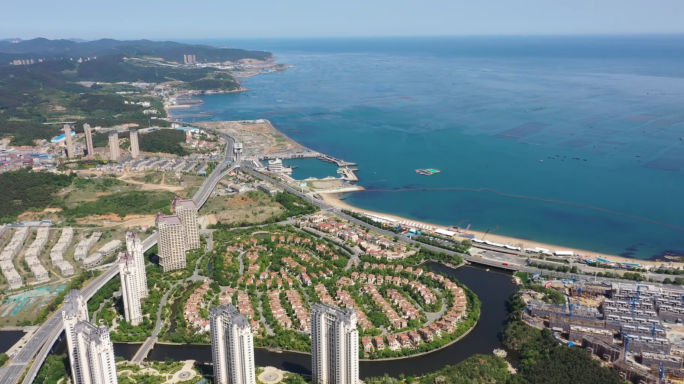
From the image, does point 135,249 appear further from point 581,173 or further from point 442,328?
point 581,173

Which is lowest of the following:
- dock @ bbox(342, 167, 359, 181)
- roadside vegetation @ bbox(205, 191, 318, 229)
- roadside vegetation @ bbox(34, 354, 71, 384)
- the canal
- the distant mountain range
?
the canal

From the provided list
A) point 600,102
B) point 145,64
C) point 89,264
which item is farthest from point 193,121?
point 145,64

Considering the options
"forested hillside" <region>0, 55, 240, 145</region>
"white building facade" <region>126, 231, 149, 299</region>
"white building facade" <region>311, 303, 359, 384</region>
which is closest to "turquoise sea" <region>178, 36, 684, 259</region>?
"forested hillside" <region>0, 55, 240, 145</region>

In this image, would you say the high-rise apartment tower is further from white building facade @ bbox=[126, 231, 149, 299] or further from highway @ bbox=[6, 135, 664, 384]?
white building facade @ bbox=[126, 231, 149, 299]

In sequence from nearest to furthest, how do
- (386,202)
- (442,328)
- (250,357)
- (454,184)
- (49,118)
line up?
(250,357) → (442,328) → (386,202) → (454,184) → (49,118)

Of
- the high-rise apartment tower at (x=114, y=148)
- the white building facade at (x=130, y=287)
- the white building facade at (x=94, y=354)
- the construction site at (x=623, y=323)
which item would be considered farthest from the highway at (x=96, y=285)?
the high-rise apartment tower at (x=114, y=148)

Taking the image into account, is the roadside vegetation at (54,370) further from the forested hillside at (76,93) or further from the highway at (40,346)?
the forested hillside at (76,93)
